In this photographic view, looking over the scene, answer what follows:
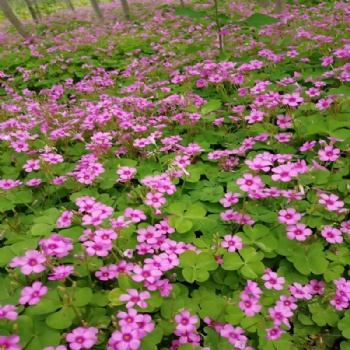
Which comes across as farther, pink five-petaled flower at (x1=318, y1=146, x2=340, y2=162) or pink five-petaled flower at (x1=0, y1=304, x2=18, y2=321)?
pink five-petaled flower at (x1=318, y1=146, x2=340, y2=162)

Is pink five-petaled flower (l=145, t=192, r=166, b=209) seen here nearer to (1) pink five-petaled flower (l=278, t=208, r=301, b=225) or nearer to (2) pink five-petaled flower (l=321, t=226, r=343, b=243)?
(1) pink five-petaled flower (l=278, t=208, r=301, b=225)

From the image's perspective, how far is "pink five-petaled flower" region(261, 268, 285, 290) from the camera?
1.83 m

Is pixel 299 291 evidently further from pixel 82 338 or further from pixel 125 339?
pixel 82 338

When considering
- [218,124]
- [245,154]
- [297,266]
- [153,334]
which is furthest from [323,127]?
[153,334]

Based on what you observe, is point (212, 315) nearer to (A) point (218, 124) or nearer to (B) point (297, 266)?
(B) point (297, 266)

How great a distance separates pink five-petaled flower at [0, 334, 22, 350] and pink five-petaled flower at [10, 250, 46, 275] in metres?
0.30

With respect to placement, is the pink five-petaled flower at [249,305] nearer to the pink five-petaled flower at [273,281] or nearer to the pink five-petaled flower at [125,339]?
the pink five-petaled flower at [273,281]

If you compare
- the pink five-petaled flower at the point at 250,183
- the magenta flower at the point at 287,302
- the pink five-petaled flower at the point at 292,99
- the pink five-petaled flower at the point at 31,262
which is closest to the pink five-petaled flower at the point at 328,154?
the pink five-petaled flower at the point at 250,183

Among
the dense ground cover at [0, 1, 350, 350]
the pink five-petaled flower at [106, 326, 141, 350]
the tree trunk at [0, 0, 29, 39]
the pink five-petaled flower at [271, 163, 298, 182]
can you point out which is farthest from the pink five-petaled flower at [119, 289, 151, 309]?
the tree trunk at [0, 0, 29, 39]

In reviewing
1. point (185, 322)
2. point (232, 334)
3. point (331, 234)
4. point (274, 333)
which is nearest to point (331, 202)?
point (331, 234)

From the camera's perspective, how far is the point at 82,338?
5.02 feet

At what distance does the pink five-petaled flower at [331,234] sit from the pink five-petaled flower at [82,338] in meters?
1.40

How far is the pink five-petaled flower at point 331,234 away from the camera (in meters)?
1.99

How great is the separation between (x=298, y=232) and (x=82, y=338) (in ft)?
4.37
